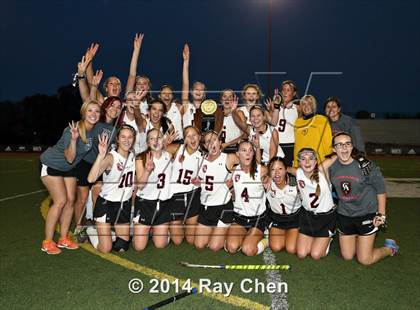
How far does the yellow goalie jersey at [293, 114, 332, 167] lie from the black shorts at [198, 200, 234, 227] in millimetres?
1502

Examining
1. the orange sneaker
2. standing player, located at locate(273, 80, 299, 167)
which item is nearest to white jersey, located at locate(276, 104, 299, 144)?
standing player, located at locate(273, 80, 299, 167)

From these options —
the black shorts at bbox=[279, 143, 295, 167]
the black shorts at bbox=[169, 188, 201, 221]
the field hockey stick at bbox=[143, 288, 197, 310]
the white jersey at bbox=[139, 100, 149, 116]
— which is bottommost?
the field hockey stick at bbox=[143, 288, 197, 310]

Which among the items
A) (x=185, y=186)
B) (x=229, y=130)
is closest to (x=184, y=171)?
(x=185, y=186)

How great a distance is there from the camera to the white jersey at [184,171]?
18.2 ft

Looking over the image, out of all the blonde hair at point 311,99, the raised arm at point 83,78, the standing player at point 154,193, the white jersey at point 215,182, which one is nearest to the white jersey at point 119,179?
the standing player at point 154,193

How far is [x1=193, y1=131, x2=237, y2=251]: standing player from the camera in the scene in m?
5.42

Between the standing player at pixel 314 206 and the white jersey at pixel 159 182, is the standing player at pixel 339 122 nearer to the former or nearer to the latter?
the standing player at pixel 314 206

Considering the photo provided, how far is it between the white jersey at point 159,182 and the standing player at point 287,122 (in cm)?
193

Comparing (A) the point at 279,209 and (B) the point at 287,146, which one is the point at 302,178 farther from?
(B) the point at 287,146

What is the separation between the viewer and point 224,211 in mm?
5516

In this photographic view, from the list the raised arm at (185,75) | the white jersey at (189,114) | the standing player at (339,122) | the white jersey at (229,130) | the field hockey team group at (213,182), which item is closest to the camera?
the field hockey team group at (213,182)

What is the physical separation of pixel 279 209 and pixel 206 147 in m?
1.32

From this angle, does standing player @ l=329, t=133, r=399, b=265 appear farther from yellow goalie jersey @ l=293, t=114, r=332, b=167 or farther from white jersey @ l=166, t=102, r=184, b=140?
white jersey @ l=166, t=102, r=184, b=140

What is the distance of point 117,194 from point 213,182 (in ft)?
4.23
